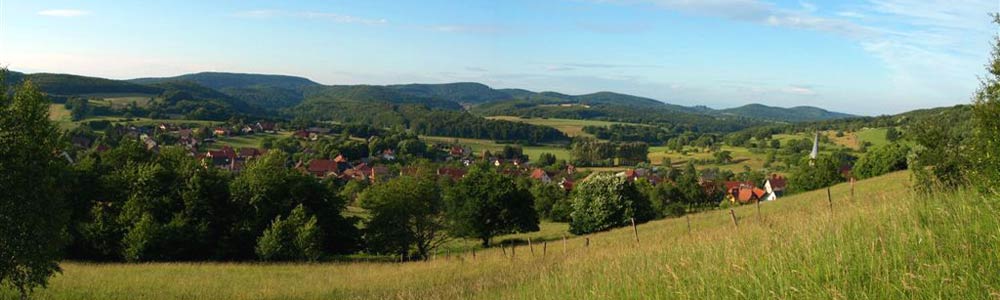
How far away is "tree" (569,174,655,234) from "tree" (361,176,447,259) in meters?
12.9

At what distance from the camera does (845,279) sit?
4.70 metres

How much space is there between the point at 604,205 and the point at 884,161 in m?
27.2

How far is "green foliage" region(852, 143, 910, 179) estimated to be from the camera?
5181 centimetres

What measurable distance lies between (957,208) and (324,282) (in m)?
17.2

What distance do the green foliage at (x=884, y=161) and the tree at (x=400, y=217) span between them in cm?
3978

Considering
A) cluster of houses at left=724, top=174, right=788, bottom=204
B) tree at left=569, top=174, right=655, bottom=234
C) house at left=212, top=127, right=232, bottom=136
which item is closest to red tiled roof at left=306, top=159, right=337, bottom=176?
house at left=212, top=127, right=232, bottom=136

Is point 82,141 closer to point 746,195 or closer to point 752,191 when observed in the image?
point 746,195

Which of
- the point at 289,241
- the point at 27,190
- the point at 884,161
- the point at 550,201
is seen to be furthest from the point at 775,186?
the point at 27,190

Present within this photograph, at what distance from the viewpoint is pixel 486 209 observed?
141 feet

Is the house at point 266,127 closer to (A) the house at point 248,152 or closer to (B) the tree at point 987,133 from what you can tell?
(A) the house at point 248,152

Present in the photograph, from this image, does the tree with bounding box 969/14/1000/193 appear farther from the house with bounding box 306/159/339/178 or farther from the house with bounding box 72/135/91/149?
the house with bounding box 72/135/91/149

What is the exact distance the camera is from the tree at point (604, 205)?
150 feet

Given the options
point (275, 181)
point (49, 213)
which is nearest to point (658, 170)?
point (275, 181)

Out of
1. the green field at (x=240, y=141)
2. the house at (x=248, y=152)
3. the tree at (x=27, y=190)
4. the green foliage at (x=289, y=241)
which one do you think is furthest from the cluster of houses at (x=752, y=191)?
the green field at (x=240, y=141)
